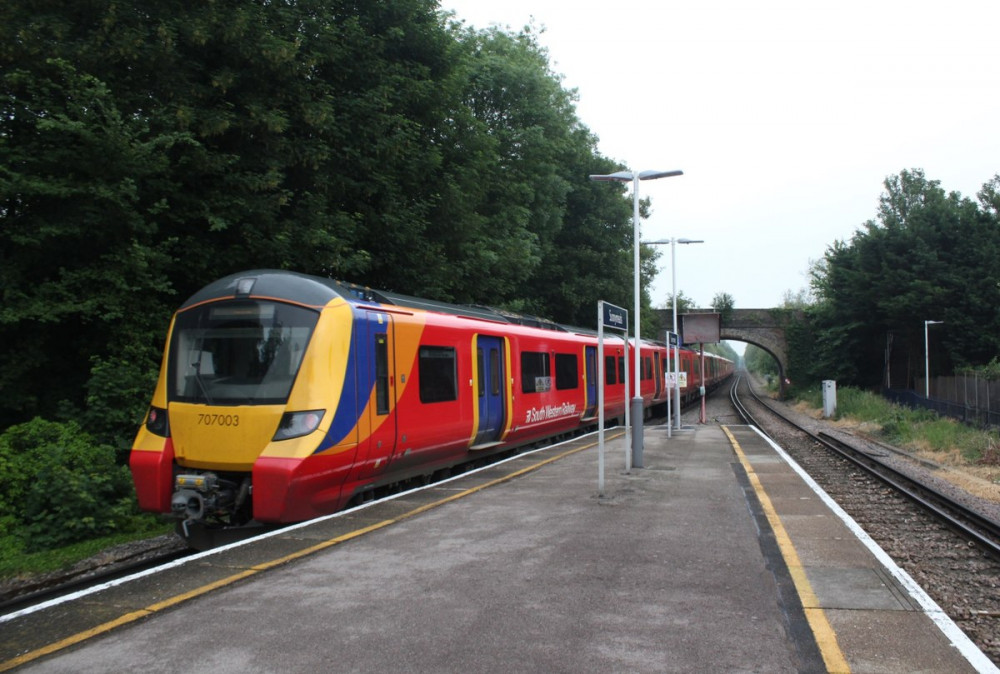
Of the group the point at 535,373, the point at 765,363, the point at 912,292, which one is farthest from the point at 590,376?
the point at 765,363

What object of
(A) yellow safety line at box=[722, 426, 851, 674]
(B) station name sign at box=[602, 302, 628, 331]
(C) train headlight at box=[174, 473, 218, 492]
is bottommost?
→ (A) yellow safety line at box=[722, 426, 851, 674]

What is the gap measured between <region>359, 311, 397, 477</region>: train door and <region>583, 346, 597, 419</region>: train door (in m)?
10.1

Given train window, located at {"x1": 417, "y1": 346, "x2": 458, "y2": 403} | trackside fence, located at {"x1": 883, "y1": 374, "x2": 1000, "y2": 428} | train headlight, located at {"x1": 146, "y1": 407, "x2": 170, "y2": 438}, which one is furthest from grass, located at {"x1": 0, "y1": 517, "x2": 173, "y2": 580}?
trackside fence, located at {"x1": 883, "y1": 374, "x2": 1000, "y2": 428}

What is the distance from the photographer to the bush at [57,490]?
8875mm

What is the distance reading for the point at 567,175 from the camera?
113ft

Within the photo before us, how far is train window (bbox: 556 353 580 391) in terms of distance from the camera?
16.4 metres

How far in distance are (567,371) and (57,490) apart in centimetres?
1077

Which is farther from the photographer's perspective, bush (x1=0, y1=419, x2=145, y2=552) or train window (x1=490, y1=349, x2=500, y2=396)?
train window (x1=490, y1=349, x2=500, y2=396)

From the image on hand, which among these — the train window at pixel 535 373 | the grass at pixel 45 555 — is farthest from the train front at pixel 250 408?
the train window at pixel 535 373

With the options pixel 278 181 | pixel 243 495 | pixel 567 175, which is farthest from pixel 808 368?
pixel 243 495

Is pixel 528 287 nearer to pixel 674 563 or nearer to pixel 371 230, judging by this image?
pixel 371 230

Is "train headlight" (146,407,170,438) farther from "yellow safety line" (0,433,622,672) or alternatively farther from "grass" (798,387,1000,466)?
"grass" (798,387,1000,466)

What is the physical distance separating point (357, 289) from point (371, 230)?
6954mm

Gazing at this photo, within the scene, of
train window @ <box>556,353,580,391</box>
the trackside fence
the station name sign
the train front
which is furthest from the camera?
the trackside fence
